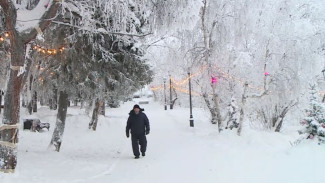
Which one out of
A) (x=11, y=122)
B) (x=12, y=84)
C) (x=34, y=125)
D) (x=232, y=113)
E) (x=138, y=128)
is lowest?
(x=34, y=125)

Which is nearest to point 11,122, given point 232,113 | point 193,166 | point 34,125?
point 193,166

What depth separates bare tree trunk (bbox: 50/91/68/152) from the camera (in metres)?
11.1

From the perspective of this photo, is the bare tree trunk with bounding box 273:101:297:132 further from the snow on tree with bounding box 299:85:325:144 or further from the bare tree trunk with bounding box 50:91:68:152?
the bare tree trunk with bounding box 50:91:68:152

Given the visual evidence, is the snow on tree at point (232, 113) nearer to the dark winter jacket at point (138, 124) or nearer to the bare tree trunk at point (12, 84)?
the dark winter jacket at point (138, 124)

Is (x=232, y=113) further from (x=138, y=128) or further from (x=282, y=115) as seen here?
(x=138, y=128)

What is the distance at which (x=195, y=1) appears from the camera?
7719 mm

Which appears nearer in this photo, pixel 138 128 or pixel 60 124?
pixel 138 128

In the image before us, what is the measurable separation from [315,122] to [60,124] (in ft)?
25.3

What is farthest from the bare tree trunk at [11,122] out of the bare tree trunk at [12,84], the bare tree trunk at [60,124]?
the bare tree trunk at [60,124]

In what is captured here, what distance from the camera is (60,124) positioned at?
36.8ft

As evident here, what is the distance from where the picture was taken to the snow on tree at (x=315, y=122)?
935cm

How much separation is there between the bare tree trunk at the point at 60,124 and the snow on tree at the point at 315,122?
736 cm

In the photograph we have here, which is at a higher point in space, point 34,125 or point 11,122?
point 11,122

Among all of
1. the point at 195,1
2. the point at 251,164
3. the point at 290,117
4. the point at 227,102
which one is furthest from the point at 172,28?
the point at 290,117
